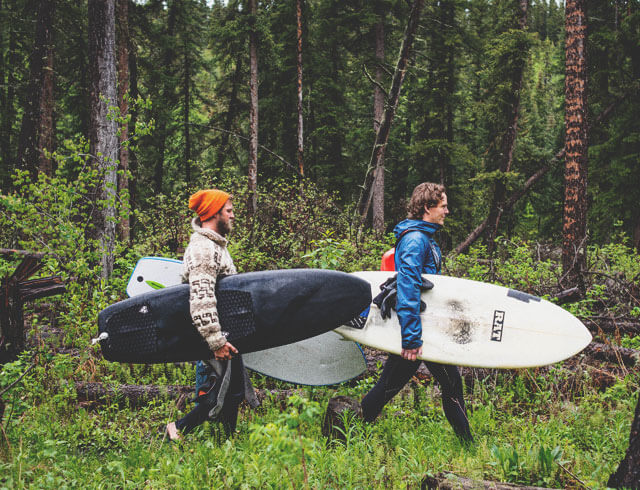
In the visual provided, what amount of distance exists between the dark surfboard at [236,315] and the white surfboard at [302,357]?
3.07ft

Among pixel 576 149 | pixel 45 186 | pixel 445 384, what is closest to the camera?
pixel 445 384

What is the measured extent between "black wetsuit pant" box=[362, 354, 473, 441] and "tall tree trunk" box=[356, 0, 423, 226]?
400cm

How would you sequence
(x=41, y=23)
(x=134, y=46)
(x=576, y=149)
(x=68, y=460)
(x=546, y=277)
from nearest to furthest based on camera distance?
(x=68, y=460)
(x=546, y=277)
(x=576, y=149)
(x=41, y=23)
(x=134, y=46)

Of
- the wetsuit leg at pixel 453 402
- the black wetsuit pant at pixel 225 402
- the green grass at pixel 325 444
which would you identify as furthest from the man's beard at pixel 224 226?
the wetsuit leg at pixel 453 402

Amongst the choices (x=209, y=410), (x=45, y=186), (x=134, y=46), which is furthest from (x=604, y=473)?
(x=134, y=46)

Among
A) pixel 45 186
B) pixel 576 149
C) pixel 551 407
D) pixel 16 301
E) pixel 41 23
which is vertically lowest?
pixel 551 407

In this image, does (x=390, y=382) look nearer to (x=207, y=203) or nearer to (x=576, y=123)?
(x=207, y=203)

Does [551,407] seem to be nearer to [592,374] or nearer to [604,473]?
[592,374]

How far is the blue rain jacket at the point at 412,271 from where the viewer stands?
3.20m

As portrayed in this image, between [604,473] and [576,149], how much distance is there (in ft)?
20.6

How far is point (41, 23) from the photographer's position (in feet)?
34.4

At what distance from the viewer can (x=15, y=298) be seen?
354 centimetres

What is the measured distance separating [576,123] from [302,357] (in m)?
6.34

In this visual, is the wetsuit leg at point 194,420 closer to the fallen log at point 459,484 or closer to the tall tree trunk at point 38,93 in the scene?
the fallen log at point 459,484
